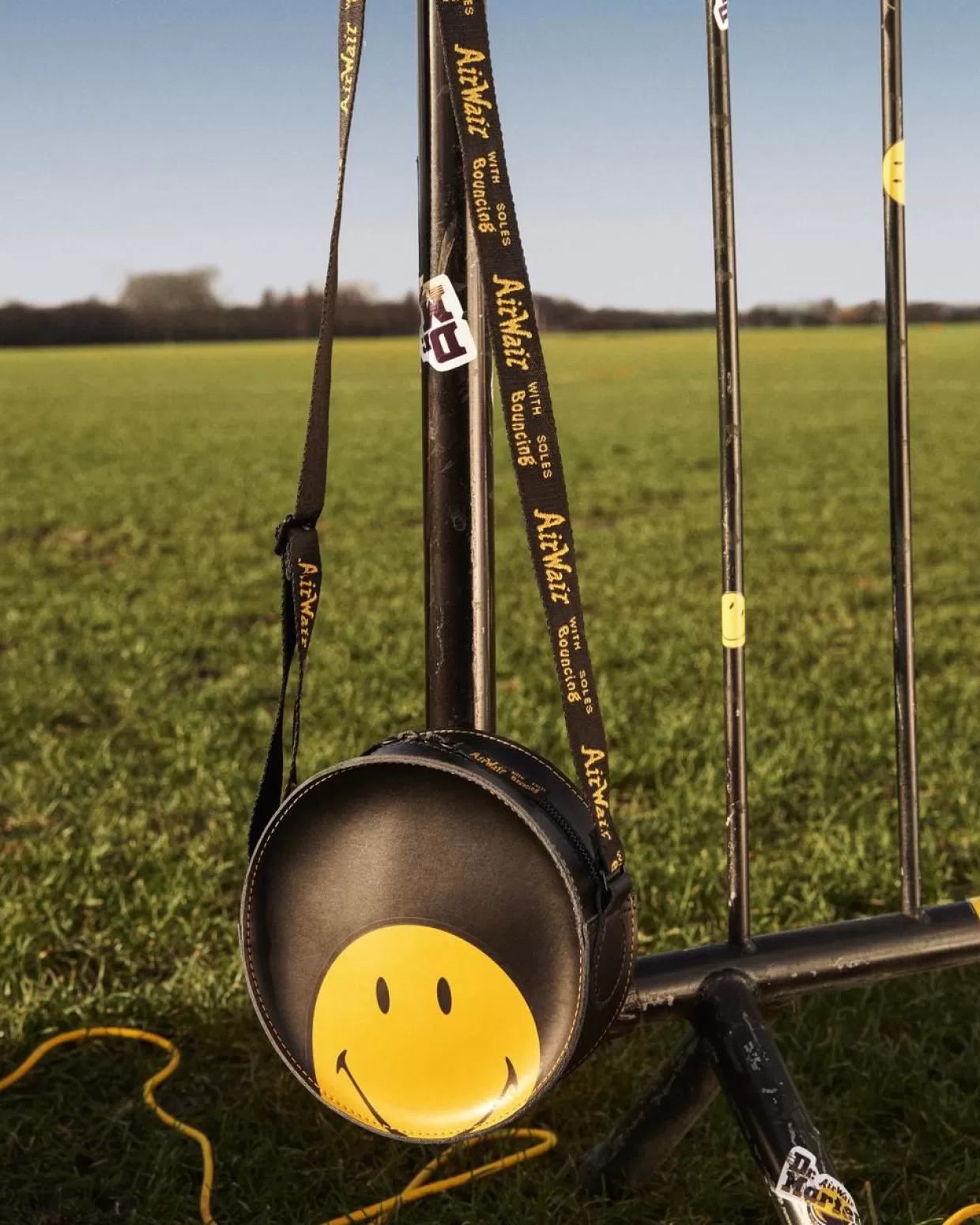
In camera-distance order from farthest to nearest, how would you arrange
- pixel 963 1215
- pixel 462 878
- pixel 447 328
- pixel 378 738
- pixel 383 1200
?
pixel 378 738 < pixel 383 1200 < pixel 963 1215 < pixel 447 328 < pixel 462 878

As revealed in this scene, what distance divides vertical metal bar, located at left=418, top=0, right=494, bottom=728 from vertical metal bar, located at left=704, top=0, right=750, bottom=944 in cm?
29

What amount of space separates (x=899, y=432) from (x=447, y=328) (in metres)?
0.58

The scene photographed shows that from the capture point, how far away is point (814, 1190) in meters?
1.34

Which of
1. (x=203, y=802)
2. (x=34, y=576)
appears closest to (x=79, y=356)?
(x=34, y=576)

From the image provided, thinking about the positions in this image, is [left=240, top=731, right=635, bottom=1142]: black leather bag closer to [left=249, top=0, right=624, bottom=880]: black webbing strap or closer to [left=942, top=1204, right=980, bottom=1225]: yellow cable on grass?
[left=249, top=0, right=624, bottom=880]: black webbing strap

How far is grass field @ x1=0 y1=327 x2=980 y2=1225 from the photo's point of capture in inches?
76.3

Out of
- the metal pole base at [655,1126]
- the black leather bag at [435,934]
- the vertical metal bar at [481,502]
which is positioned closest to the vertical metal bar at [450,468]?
the vertical metal bar at [481,502]

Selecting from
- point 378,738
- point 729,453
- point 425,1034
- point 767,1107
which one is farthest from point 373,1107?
point 378,738

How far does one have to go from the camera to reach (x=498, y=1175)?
74.4 inches

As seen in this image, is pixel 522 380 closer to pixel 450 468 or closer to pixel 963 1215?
pixel 450 468

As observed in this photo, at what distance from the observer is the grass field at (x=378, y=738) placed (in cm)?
194

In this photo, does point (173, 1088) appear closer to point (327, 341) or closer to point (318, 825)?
point (318, 825)

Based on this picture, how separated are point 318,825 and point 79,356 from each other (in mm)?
50710

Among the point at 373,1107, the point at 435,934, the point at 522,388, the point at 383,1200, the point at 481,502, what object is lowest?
the point at 383,1200
